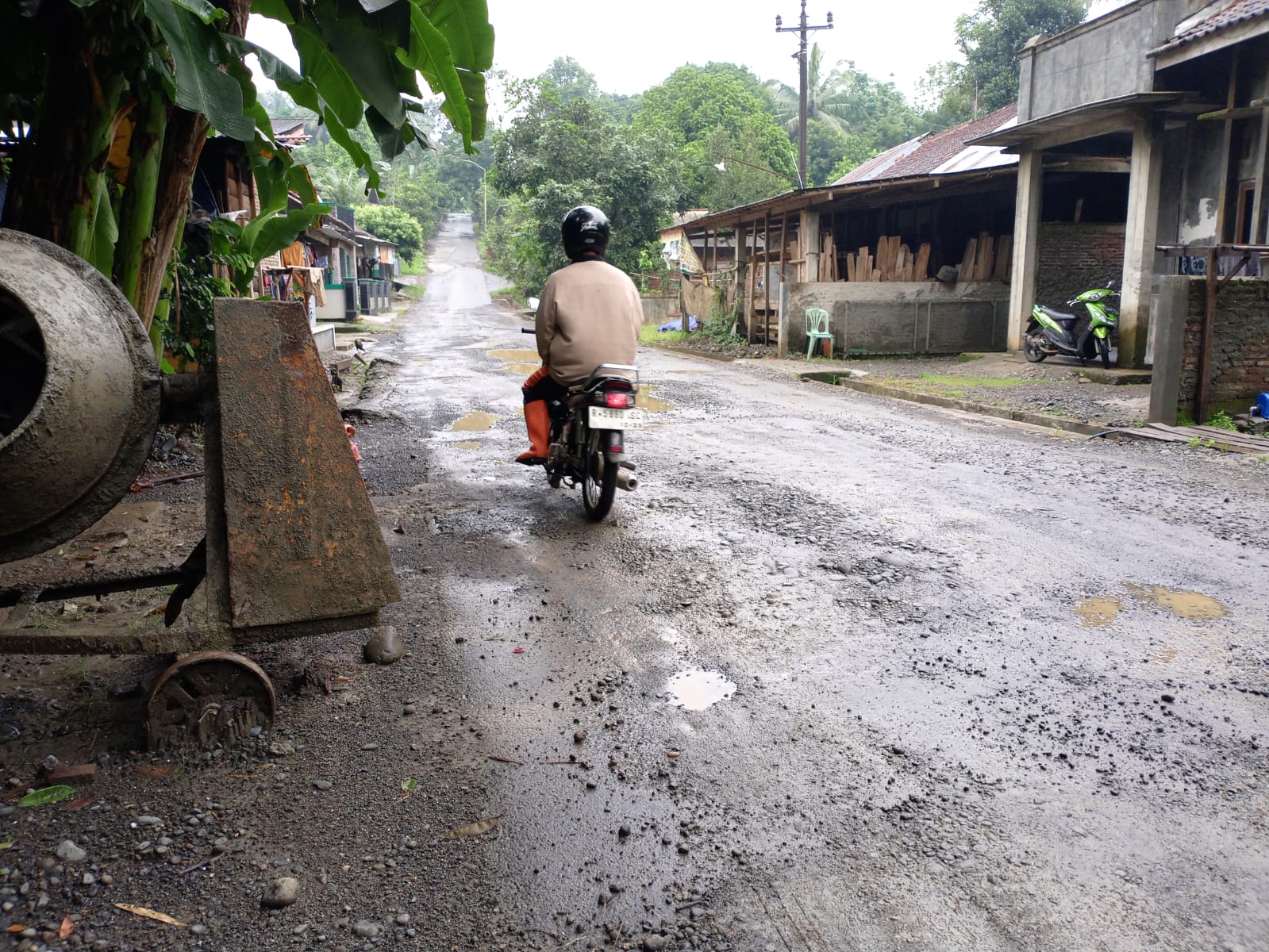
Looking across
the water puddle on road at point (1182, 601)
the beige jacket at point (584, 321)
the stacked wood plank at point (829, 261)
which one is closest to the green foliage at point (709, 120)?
the stacked wood plank at point (829, 261)

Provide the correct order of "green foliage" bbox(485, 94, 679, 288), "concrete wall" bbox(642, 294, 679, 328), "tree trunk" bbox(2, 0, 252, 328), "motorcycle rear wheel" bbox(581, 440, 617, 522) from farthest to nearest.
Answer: "concrete wall" bbox(642, 294, 679, 328) → "green foliage" bbox(485, 94, 679, 288) → "motorcycle rear wheel" bbox(581, 440, 617, 522) → "tree trunk" bbox(2, 0, 252, 328)

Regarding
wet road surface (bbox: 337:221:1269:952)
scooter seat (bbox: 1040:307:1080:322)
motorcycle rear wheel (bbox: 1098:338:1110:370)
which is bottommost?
wet road surface (bbox: 337:221:1269:952)

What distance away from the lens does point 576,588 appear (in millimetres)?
4613

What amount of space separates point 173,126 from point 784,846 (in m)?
4.11

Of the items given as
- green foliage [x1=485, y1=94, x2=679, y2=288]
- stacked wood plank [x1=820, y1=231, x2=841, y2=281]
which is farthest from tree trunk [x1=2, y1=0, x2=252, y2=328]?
green foliage [x1=485, y1=94, x2=679, y2=288]

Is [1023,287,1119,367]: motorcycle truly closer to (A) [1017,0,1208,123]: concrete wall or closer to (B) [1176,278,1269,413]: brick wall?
(A) [1017,0,1208,123]: concrete wall

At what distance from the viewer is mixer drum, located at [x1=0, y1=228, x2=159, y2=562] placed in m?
2.49

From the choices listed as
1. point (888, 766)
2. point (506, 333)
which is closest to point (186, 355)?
point (888, 766)

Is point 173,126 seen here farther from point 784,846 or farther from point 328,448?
point 784,846

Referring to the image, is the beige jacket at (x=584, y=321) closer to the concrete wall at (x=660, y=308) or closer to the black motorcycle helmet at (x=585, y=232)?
the black motorcycle helmet at (x=585, y=232)

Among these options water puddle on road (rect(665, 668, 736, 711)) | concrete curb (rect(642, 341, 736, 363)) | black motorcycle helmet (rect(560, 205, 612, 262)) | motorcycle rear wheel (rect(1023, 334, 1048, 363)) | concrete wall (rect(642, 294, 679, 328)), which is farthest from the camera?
concrete wall (rect(642, 294, 679, 328))

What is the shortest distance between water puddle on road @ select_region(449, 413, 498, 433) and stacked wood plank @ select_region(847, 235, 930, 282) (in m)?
12.4

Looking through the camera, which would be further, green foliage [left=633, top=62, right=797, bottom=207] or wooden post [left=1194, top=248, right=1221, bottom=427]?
green foliage [left=633, top=62, right=797, bottom=207]

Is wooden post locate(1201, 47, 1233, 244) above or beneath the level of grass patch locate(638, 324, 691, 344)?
above
